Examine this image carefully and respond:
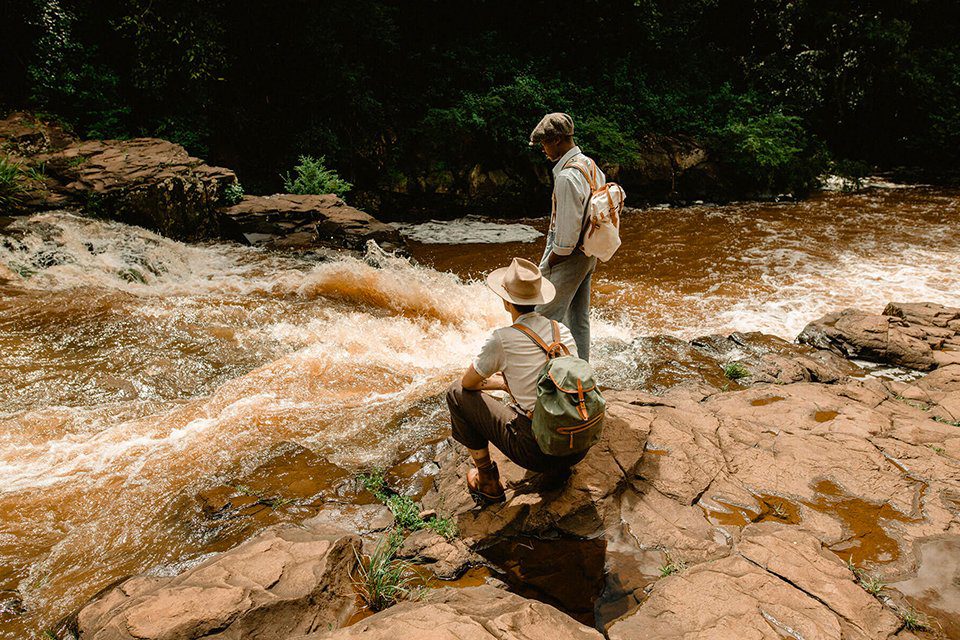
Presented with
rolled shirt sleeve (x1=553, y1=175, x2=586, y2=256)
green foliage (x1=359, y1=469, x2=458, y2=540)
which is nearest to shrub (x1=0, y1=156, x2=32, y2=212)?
green foliage (x1=359, y1=469, x2=458, y2=540)

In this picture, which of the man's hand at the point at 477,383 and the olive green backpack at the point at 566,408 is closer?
the olive green backpack at the point at 566,408

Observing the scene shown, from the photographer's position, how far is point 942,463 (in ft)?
10.8

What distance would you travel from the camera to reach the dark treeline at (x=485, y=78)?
980cm

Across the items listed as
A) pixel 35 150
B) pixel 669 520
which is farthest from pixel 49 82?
pixel 669 520

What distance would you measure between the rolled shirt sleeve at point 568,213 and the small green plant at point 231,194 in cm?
714

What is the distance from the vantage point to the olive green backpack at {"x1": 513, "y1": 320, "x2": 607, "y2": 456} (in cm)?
252

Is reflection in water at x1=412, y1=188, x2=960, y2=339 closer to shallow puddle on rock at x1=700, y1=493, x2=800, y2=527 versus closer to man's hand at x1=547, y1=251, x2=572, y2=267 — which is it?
man's hand at x1=547, y1=251, x2=572, y2=267

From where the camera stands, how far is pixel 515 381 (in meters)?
2.89

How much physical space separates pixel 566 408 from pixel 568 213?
61.2 inches

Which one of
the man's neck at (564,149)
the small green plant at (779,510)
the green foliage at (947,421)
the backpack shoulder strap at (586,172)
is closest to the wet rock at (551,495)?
the small green plant at (779,510)

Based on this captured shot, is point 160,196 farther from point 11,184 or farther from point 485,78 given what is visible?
point 485,78

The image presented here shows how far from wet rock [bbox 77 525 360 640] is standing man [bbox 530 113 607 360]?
2.00 meters

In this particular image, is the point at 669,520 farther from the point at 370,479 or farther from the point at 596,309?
the point at 596,309

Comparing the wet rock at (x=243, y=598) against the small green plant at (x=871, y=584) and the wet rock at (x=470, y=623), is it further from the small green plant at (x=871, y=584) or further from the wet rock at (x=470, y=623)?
Answer: the small green plant at (x=871, y=584)
